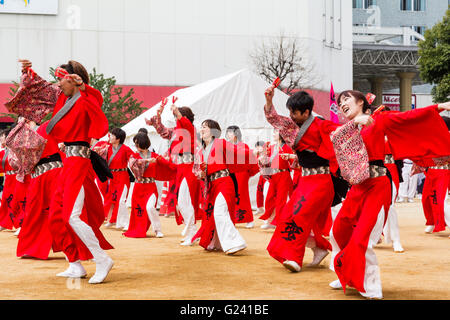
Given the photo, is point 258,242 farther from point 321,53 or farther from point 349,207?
point 321,53

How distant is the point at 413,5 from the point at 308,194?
143 ft

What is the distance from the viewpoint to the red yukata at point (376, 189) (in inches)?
186

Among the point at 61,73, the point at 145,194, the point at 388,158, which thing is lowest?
the point at 145,194

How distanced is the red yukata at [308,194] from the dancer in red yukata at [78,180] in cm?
169

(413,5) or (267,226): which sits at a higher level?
(413,5)

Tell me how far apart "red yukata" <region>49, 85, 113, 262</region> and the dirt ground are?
382 millimetres

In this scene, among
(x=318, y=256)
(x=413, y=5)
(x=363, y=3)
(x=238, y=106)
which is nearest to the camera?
(x=318, y=256)

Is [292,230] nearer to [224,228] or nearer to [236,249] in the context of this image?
[236,249]

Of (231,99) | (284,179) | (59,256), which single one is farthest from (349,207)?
(231,99)

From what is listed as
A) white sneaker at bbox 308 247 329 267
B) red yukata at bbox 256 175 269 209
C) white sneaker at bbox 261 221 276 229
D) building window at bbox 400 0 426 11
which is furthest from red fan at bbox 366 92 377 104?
building window at bbox 400 0 426 11

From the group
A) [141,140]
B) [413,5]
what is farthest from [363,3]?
[141,140]

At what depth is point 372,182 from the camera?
4.98 m

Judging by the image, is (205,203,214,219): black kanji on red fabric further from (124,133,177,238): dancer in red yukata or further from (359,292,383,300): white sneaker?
(359,292,383,300): white sneaker

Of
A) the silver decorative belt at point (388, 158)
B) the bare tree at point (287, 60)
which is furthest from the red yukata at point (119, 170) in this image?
the bare tree at point (287, 60)
